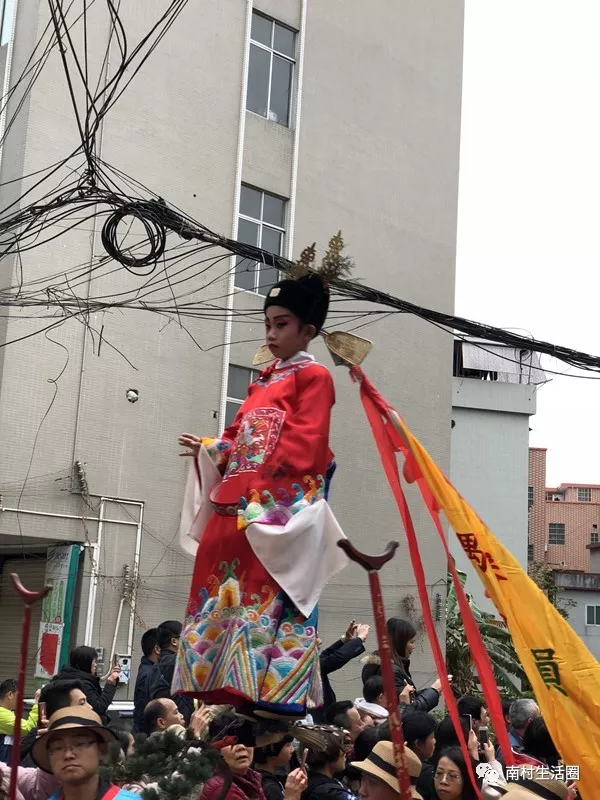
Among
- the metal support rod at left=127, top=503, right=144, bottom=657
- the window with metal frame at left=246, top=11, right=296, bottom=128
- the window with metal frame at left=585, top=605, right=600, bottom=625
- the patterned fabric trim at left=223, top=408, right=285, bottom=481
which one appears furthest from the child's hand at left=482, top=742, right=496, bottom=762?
the window with metal frame at left=585, top=605, right=600, bottom=625

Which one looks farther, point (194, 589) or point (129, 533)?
point (129, 533)

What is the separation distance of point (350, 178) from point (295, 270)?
533 inches

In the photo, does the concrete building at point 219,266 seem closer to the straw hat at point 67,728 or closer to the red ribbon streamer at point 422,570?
the red ribbon streamer at point 422,570

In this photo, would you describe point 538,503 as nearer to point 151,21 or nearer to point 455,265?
point 455,265

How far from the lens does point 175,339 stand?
613 inches

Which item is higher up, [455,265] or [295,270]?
[455,265]

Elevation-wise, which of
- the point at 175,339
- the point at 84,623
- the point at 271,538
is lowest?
the point at 84,623

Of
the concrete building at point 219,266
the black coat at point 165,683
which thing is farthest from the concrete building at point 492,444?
the black coat at point 165,683

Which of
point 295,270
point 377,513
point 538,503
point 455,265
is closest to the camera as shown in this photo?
point 295,270

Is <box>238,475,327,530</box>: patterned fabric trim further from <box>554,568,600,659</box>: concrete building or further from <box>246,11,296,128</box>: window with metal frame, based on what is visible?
<box>554,568,600,659</box>: concrete building

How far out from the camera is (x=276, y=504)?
15.3 ft

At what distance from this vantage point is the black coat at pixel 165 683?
6.49m

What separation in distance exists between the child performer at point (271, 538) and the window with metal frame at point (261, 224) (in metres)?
11.6

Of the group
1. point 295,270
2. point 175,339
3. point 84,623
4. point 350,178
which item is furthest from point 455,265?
point 295,270
